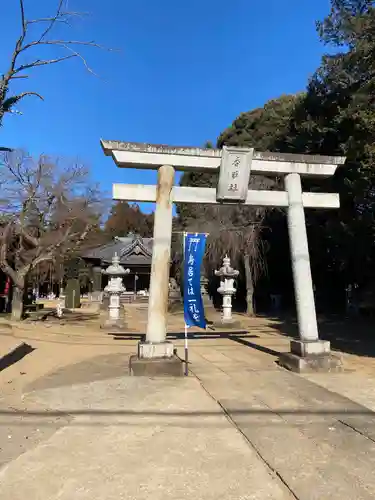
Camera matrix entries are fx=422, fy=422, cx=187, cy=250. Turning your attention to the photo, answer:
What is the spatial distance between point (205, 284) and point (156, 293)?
65.2 ft

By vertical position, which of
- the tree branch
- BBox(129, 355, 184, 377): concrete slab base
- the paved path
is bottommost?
the paved path

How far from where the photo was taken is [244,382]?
673cm

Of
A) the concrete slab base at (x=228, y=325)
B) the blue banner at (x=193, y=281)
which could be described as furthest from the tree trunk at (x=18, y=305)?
the blue banner at (x=193, y=281)

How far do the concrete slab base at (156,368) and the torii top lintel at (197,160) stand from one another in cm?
357

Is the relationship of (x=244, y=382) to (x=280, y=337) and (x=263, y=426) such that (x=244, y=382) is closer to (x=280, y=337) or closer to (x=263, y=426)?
(x=263, y=426)

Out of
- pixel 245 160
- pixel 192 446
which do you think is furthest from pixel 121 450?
pixel 245 160

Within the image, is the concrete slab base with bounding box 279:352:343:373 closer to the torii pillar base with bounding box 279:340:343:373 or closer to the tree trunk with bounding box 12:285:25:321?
the torii pillar base with bounding box 279:340:343:373

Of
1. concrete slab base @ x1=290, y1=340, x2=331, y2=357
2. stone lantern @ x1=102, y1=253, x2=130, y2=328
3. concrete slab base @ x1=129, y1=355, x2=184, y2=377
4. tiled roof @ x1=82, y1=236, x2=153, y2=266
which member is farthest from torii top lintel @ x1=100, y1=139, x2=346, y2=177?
tiled roof @ x1=82, y1=236, x2=153, y2=266

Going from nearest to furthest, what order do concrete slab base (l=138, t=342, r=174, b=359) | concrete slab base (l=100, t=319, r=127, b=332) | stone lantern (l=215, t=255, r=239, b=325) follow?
concrete slab base (l=138, t=342, r=174, b=359)
concrete slab base (l=100, t=319, r=127, b=332)
stone lantern (l=215, t=255, r=239, b=325)

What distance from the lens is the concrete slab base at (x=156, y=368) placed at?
7059 millimetres

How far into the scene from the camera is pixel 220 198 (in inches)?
327

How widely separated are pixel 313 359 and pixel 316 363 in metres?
0.09

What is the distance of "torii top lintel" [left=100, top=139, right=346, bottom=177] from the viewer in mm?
7699

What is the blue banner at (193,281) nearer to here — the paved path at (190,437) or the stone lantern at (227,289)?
the paved path at (190,437)
